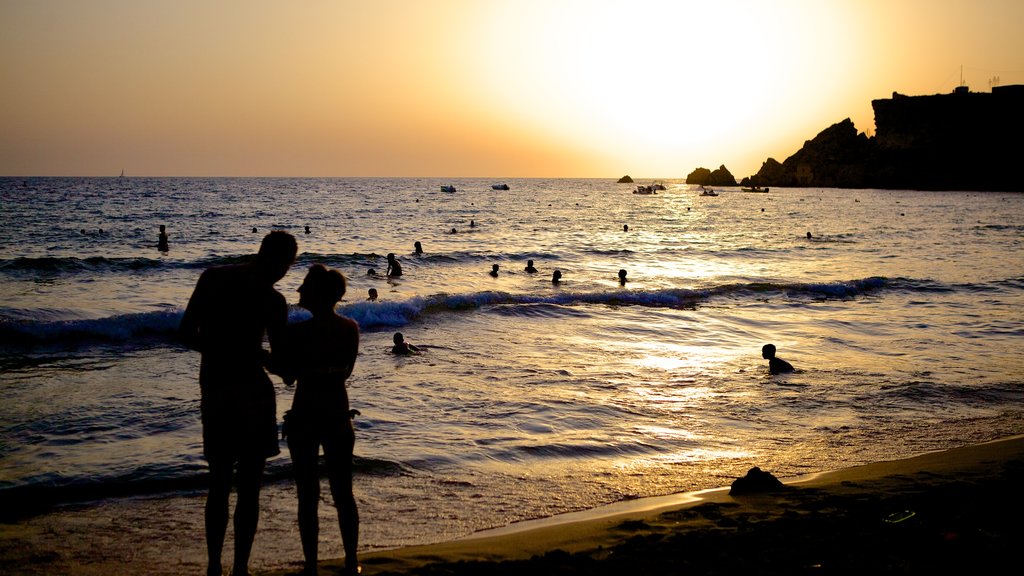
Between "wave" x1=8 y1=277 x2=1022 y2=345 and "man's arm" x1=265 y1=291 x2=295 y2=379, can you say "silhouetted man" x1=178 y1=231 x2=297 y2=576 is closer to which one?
"man's arm" x1=265 y1=291 x2=295 y2=379

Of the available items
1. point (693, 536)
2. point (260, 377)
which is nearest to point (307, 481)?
point (260, 377)

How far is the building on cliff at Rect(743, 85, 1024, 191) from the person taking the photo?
12825 centimetres

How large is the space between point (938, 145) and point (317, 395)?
15280 cm

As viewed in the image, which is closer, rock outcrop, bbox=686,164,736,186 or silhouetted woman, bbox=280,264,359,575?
silhouetted woman, bbox=280,264,359,575

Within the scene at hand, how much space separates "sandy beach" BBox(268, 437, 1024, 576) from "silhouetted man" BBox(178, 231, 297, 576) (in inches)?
39.2

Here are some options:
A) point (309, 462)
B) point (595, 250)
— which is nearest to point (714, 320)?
point (309, 462)

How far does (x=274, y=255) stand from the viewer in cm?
462

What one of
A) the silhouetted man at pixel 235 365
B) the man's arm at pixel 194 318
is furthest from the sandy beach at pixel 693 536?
the man's arm at pixel 194 318

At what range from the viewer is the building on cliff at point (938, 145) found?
12825 centimetres

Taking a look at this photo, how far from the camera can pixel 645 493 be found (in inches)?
287

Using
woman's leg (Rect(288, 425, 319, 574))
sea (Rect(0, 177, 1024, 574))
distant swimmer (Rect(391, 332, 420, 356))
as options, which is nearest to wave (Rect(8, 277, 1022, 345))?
sea (Rect(0, 177, 1024, 574))

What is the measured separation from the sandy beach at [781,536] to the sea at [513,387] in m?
0.55

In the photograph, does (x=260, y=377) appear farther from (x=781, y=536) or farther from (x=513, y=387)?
(x=513, y=387)

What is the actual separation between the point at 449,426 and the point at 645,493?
3069mm
